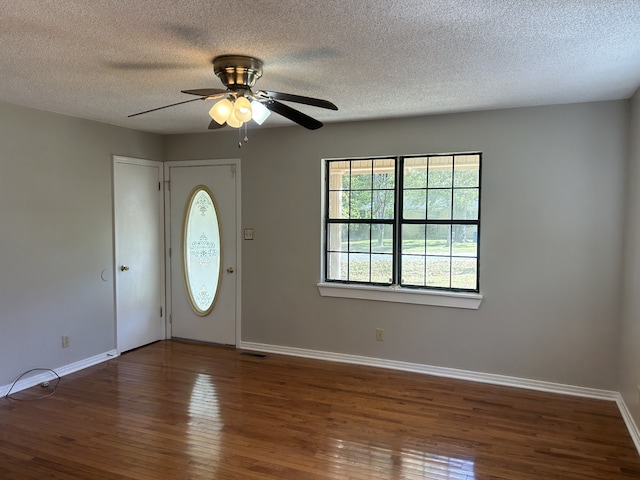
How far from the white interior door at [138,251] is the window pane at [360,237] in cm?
227

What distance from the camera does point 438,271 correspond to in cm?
418

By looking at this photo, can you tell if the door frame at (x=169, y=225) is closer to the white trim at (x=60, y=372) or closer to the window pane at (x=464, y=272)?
the white trim at (x=60, y=372)

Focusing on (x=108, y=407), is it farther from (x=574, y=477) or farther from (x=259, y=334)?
(x=574, y=477)

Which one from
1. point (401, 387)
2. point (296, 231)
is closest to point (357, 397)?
point (401, 387)

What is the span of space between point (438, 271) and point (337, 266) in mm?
1013

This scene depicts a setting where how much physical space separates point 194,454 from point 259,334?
84.1 inches

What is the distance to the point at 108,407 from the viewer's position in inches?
135

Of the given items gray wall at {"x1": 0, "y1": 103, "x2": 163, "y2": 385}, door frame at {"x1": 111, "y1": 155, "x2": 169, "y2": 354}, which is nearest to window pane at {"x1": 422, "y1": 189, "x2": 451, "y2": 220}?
door frame at {"x1": 111, "y1": 155, "x2": 169, "y2": 354}

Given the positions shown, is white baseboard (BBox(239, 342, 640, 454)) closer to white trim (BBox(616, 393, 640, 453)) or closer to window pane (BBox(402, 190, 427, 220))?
white trim (BBox(616, 393, 640, 453))

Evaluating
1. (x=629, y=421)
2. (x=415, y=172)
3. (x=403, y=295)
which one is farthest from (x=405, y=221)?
(x=629, y=421)

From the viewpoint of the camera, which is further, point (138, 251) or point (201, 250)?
point (201, 250)

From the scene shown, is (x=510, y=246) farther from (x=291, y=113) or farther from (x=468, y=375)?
(x=291, y=113)

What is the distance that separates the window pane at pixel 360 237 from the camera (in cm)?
444

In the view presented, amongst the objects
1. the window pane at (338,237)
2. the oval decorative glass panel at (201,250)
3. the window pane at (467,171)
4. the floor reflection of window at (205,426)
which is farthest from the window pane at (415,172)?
the floor reflection of window at (205,426)
